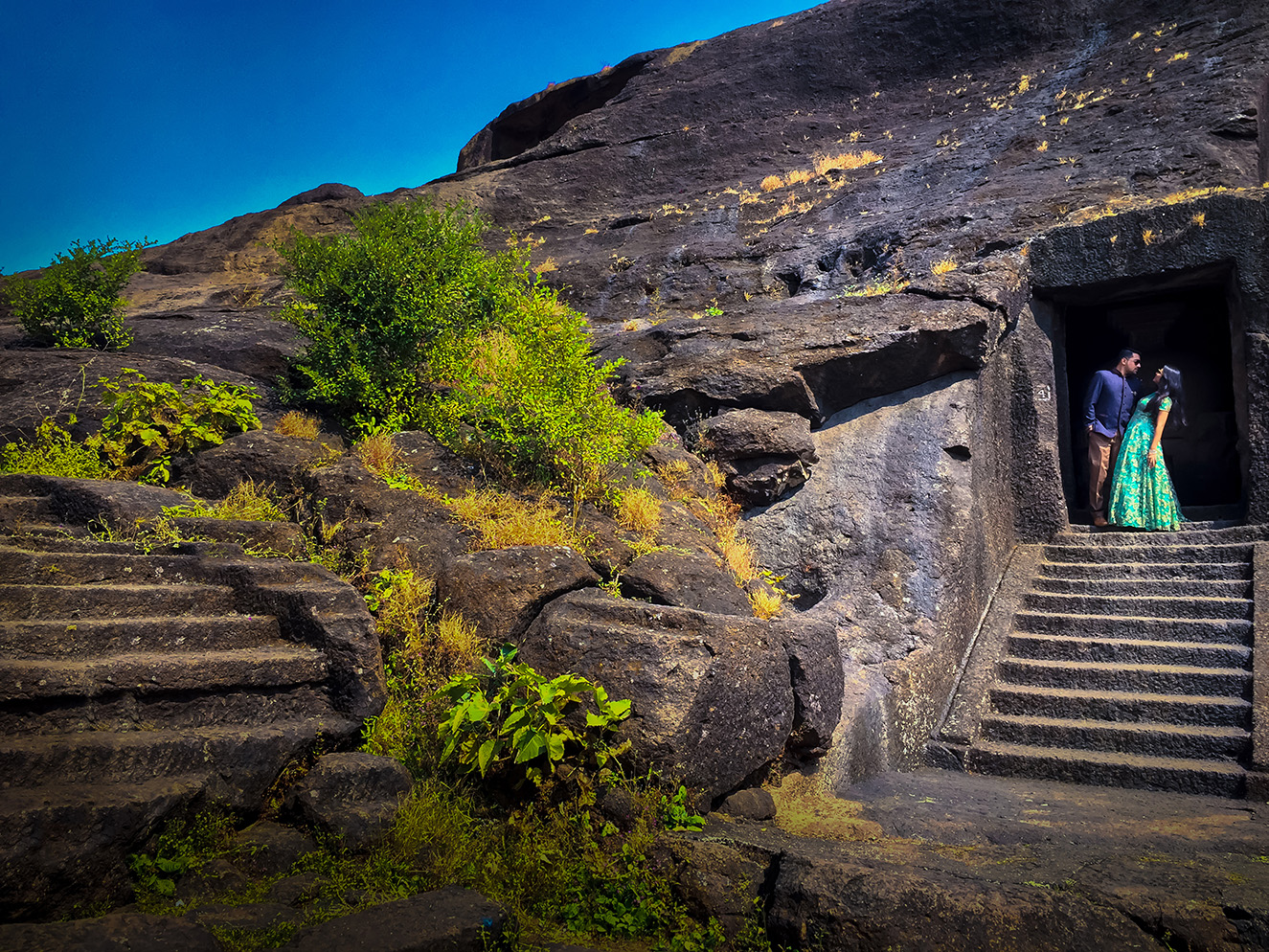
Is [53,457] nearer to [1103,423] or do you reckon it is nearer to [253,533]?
[253,533]

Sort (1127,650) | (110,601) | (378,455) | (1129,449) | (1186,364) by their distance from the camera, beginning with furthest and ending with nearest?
(1186,364), (1129,449), (1127,650), (378,455), (110,601)

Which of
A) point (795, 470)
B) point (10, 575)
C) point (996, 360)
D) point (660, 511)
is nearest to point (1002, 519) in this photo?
point (996, 360)

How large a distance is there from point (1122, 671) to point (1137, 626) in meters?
0.60

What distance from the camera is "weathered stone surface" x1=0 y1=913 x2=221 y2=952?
2.64 metres

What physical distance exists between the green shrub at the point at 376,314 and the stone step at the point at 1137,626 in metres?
5.92

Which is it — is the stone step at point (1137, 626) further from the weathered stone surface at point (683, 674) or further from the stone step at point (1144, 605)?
the weathered stone surface at point (683, 674)

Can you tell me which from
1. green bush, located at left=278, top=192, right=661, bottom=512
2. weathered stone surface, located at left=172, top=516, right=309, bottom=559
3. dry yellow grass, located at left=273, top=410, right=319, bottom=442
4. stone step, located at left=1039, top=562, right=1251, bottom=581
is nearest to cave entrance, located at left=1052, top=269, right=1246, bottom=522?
stone step, located at left=1039, top=562, right=1251, bottom=581

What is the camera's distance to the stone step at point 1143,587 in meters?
7.06

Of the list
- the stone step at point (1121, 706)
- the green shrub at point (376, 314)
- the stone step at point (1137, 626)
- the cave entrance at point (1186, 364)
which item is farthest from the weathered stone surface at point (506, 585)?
the cave entrance at point (1186, 364)

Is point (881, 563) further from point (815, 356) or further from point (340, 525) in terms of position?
point (340, 525)

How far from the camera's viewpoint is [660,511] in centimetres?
661

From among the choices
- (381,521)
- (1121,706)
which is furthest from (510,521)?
(1121,706)

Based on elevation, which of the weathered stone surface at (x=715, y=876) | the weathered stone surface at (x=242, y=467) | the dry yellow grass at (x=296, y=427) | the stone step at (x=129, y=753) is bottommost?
the weathered stone surface at (x=715, y=876)

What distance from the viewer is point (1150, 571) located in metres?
7.68
